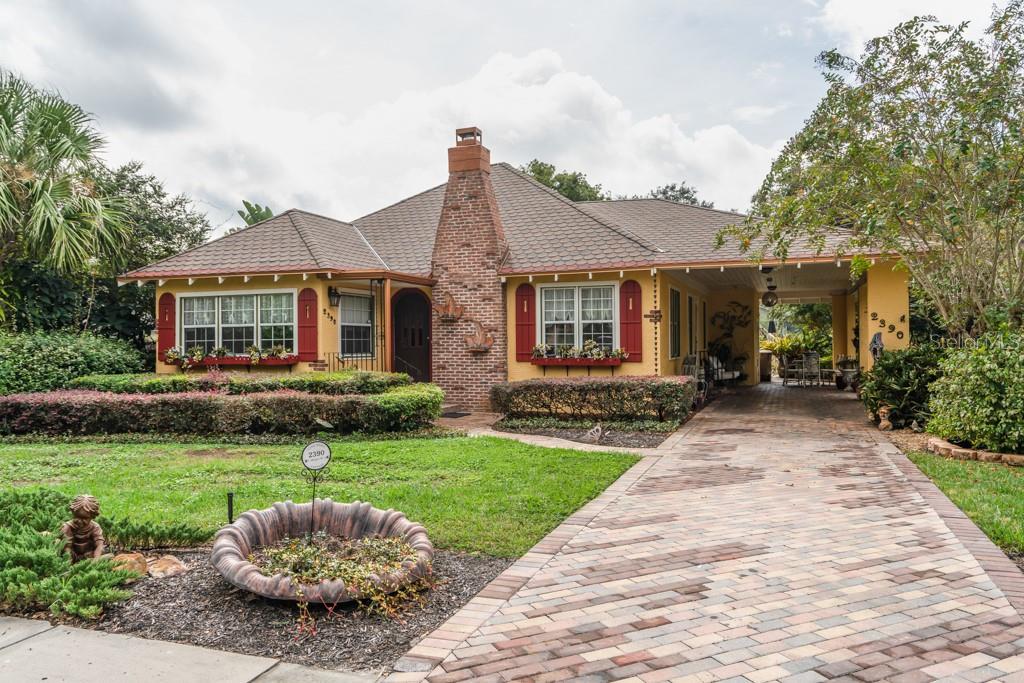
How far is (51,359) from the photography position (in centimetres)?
1280

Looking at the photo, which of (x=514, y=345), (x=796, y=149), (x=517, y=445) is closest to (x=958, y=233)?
(x=796, y=149)

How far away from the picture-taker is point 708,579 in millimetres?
4418

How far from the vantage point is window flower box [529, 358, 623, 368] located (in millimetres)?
13398

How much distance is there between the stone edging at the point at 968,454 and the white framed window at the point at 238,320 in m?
10.3

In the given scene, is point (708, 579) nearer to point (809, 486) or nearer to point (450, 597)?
point (450, 597)

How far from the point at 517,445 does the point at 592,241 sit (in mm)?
5716

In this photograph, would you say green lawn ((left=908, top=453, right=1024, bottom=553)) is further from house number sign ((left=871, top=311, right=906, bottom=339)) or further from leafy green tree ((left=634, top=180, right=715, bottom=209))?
leafy green tree ((left=634, top=180, right=715, bottom=209))

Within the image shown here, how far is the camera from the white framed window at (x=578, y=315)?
535 inches

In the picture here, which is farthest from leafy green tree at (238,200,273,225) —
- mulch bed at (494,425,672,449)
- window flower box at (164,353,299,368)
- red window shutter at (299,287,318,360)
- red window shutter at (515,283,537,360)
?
mulch bed at (494,425,672,449)

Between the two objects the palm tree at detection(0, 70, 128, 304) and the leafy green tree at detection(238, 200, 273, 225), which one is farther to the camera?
the leafy green tree at detection(238, 200, 273, 225)

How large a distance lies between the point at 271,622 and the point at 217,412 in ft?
25.1

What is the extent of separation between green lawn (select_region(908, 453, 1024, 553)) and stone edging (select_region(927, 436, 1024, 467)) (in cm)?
15

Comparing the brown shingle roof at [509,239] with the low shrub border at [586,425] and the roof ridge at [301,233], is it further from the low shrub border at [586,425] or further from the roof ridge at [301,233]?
the low shrub border at [586,425]

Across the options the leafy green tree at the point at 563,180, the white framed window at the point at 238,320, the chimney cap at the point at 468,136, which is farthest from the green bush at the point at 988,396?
the leafy green tree at the point at 563,180
